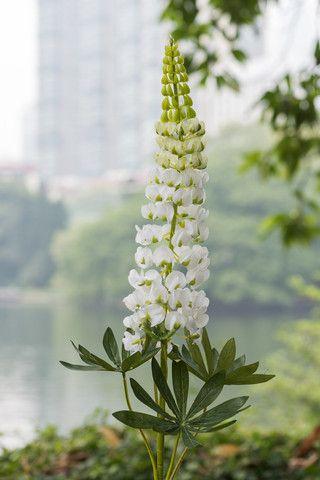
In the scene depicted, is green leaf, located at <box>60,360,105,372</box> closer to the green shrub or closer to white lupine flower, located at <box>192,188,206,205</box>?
white lupine flower, located at <box>192,188,206,205</box>

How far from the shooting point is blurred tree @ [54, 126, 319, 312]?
16203 mm

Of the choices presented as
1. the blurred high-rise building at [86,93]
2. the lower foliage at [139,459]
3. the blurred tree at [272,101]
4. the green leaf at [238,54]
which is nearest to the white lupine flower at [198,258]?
the lower foliage at [139,459]

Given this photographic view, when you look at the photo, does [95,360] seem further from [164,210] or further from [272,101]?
[272,101]

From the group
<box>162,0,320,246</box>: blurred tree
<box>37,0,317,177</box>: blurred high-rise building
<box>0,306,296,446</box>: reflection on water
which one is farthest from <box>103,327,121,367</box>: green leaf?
<box>37,0,317,177</box>: blurred high-rise building

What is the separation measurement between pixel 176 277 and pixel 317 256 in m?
16.1

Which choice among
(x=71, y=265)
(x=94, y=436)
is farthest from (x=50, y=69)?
(x=94, y=436)

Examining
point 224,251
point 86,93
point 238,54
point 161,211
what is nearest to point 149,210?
point 161,211

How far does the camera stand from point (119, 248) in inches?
681

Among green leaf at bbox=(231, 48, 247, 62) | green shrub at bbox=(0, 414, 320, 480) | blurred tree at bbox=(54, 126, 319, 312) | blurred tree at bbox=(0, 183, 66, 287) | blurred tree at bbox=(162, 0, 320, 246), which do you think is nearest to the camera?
green shrub at bbox=(0, 414, 320, 480)

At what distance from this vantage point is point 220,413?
0.47 m

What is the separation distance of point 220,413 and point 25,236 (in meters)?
19.3

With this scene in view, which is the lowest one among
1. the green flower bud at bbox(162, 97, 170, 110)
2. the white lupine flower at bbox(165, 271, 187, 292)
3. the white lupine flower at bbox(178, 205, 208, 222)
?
the white lupine flower at bbox(165, 271, 187, 292)

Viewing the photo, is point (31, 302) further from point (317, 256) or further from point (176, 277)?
point (176, 277)

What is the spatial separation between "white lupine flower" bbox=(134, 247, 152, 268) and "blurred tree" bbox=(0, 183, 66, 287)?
61.3ft
